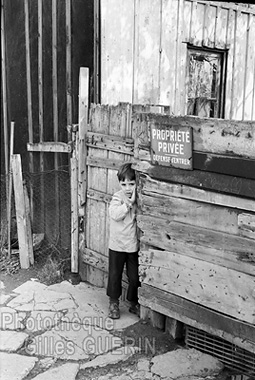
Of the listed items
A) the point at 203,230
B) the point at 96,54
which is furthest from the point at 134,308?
the point at 96,54

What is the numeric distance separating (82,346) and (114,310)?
0.58 meters

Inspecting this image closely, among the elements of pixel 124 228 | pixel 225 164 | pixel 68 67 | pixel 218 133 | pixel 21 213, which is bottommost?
pixel 21 213

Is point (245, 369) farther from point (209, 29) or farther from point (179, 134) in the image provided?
point (209, 29)

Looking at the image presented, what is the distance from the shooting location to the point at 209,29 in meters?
6.87

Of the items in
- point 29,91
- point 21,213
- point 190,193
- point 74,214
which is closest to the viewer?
point 190,193

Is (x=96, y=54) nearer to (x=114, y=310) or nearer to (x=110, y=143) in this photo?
(x=110, y=143)

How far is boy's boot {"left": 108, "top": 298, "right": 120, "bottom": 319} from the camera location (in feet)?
15.7

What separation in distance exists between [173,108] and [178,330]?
136 inches

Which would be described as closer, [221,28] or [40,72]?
[40,72]

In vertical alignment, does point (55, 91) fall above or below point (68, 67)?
below

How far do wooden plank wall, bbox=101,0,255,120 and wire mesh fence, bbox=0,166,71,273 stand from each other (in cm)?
145

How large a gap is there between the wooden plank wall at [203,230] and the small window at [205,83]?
2.89 metres

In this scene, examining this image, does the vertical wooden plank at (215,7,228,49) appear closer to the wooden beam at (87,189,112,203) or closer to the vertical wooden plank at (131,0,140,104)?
the vertical wooden plank at (131,0,140,104)

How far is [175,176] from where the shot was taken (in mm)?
3998
